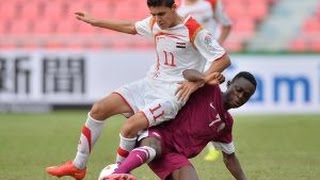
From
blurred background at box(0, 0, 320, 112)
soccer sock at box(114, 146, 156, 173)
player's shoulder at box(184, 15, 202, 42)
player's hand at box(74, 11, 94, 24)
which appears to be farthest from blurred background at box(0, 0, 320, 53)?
soccer sock at box(114, 146, 156, 173)

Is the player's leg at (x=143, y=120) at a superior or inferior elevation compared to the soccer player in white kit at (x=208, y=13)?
inferior

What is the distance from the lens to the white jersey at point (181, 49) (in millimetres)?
7793

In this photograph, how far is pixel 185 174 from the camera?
7391mm

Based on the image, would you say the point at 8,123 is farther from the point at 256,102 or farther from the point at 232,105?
the point at 232,105

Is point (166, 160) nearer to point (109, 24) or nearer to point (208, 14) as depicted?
point (109, 24)

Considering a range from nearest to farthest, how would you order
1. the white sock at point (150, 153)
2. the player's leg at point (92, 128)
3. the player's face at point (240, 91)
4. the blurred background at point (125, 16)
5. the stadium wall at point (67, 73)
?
1. the white sock at point (150, 153)
2. the player's face at point (240, 91)
3. the player's leg at point (92, 128)
4. the stadium wall at point (67, 73)
5. the blurred background at point (125, 16)

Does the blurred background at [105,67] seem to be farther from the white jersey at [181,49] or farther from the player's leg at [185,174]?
the player's leg at [185,174]

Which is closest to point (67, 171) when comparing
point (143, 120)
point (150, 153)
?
point (143, 120)

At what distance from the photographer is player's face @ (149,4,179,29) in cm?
763

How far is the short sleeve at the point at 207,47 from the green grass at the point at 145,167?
1.66 metres

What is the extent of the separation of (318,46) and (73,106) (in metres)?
5.49

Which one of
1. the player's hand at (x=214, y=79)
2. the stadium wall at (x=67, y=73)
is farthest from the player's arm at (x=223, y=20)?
the stadium wall at (x=67, y=73)

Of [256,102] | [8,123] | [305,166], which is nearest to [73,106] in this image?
[8,123]

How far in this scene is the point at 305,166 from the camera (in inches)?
394
